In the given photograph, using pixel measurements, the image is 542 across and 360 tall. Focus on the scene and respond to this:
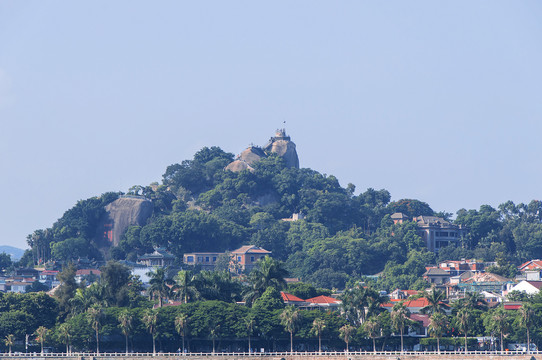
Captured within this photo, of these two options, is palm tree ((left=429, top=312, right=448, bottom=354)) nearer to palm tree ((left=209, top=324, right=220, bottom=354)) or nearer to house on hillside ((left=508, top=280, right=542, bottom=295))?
palm tree ((left=209, top=324, right=220, bottom=354))

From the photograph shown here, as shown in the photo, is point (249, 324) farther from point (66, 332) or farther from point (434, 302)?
point (434, 302)

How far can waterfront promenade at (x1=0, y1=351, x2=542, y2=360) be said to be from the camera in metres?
130

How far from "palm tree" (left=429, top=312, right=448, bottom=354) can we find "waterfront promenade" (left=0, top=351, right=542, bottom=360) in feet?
7.67

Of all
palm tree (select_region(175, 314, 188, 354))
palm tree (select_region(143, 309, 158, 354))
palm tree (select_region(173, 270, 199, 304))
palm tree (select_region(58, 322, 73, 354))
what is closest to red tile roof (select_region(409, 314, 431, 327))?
palm tree (select_region(173, 270, 199, 304))

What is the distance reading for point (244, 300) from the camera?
149125mm

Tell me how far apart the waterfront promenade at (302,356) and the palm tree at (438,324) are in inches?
92.0

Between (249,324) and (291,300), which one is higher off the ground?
(291,300)

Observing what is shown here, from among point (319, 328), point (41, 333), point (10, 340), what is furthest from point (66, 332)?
point (319, 328)

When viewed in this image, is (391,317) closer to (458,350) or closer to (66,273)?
(458,350)

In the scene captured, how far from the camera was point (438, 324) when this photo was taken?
135250mm

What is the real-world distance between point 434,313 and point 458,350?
5130mm

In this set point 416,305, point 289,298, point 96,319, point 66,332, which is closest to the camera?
point 96,319

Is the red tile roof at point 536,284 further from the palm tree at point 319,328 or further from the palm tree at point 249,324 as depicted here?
the palm tree at point 249,324

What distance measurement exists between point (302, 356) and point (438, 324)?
1630 cm
